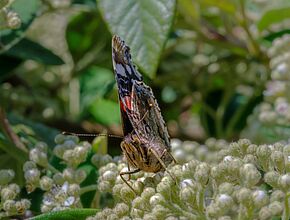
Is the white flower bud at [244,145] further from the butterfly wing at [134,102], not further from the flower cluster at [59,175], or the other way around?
the flower cluster at [59,175]

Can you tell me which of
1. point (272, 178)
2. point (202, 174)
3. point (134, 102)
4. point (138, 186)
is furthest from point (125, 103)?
point (272, 178)

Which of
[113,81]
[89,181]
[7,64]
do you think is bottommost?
[89,181]

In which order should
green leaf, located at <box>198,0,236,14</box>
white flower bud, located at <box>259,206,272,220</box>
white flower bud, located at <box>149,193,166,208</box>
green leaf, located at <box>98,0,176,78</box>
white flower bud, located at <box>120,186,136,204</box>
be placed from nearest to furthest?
white flower bud, located at <box>259,206,272,220</box>, white flower bud, located at <box>149,193,166,208</box>, white flower bud, located at <box>120,186,136,204</box>, green leaf, located at <box>98,0,176,78</box>, green leaf, located at <box>198,0,236,14</box>

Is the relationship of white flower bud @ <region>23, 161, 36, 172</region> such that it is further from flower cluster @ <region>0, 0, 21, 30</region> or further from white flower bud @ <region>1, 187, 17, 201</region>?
flower cluster @ <region>0, 0, 21, 30</region>

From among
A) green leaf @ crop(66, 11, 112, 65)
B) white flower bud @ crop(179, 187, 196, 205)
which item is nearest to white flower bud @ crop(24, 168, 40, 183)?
white flower bud @ crop(179, 187, 196, 205)

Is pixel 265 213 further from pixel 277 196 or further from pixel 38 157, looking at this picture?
pixel 38 157

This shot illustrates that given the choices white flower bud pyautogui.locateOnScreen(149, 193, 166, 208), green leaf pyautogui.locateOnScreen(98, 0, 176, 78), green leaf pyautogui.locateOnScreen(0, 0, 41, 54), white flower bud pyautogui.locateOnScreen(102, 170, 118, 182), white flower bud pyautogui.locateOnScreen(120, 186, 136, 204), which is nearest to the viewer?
white flower bud pyautogui.locateOnScreen(149, 193, 166, 208)

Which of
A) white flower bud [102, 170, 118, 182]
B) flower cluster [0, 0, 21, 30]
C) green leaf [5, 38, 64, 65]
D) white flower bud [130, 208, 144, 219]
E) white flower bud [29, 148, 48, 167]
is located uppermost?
flower cluster [0, 0, 21, 30]
